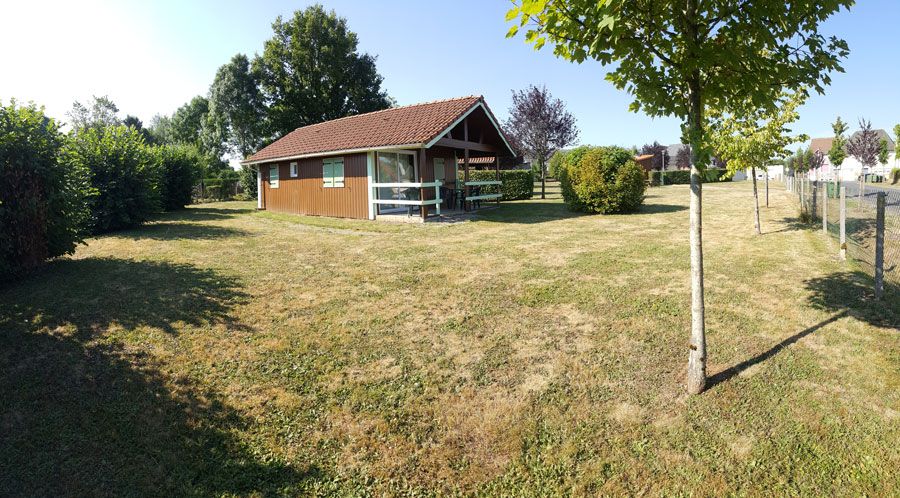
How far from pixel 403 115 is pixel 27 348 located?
16.3 meters

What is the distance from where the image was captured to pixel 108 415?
417 cm

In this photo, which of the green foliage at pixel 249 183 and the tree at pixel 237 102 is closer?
the green foliage at pixel 249 183

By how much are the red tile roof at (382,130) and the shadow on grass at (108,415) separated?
11032mm

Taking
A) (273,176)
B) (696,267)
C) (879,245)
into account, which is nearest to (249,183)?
(273,176)

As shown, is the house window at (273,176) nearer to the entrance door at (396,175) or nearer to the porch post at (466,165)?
the entrance door at (396,175)

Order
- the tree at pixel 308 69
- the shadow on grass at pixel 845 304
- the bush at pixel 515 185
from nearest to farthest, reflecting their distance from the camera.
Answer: the shadow on grass at pixel 845 304 → the bush at pixel 515 185 → the tree at pixel 308 69

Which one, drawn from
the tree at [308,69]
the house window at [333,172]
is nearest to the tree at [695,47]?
the house window at [333,172]

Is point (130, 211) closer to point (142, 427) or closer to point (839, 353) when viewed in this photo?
point (142, 427)

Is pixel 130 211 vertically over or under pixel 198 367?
over

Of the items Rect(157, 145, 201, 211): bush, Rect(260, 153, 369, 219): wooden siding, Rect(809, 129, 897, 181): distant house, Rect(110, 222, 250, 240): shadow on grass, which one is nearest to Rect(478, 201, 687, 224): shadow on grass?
Rect(260, 153, 369, 219): wooden siding

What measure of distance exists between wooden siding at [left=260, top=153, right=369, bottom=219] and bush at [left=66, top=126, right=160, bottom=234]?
5998 mm

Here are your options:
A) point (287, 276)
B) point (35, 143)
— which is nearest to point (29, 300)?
point (35, 143)

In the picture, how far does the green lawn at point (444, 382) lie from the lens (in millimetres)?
3521

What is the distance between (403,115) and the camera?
64.8ft
